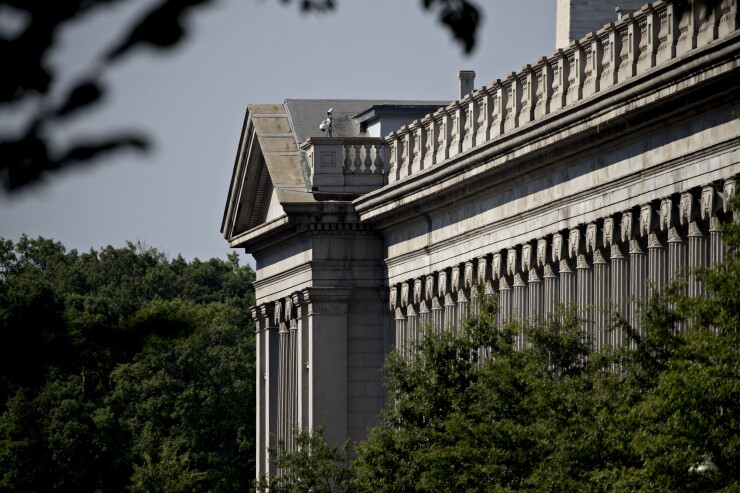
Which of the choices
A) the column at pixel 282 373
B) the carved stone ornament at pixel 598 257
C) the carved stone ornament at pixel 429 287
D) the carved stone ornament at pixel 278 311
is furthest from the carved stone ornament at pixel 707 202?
the carved stone ornament at pixel 278 311

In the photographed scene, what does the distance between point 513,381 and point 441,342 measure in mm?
6750

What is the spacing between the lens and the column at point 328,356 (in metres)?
68.9

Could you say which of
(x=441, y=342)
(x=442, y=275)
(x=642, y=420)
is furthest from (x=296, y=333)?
(x=642, y=420)

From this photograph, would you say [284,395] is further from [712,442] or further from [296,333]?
[712,442]

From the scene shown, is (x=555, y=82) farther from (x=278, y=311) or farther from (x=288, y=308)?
(x=278, y=311)

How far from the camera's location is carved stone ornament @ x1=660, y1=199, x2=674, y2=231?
45.1m

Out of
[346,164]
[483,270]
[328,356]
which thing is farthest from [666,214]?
[328,356]

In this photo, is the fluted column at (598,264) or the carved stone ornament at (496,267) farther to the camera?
the carved stone ornament at (496,267)

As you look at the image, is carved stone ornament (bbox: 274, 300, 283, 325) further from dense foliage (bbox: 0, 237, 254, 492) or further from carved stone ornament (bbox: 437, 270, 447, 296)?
carved stone ornament (bbox: 437, 270, 447, 296)

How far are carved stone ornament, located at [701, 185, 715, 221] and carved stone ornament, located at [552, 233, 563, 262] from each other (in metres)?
10.2

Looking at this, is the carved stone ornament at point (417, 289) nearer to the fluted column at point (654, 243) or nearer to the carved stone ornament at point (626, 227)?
the carved stone ornament at point (626, 227)

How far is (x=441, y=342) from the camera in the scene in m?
45.9

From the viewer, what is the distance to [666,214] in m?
45.4

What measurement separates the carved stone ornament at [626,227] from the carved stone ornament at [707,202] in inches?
193
